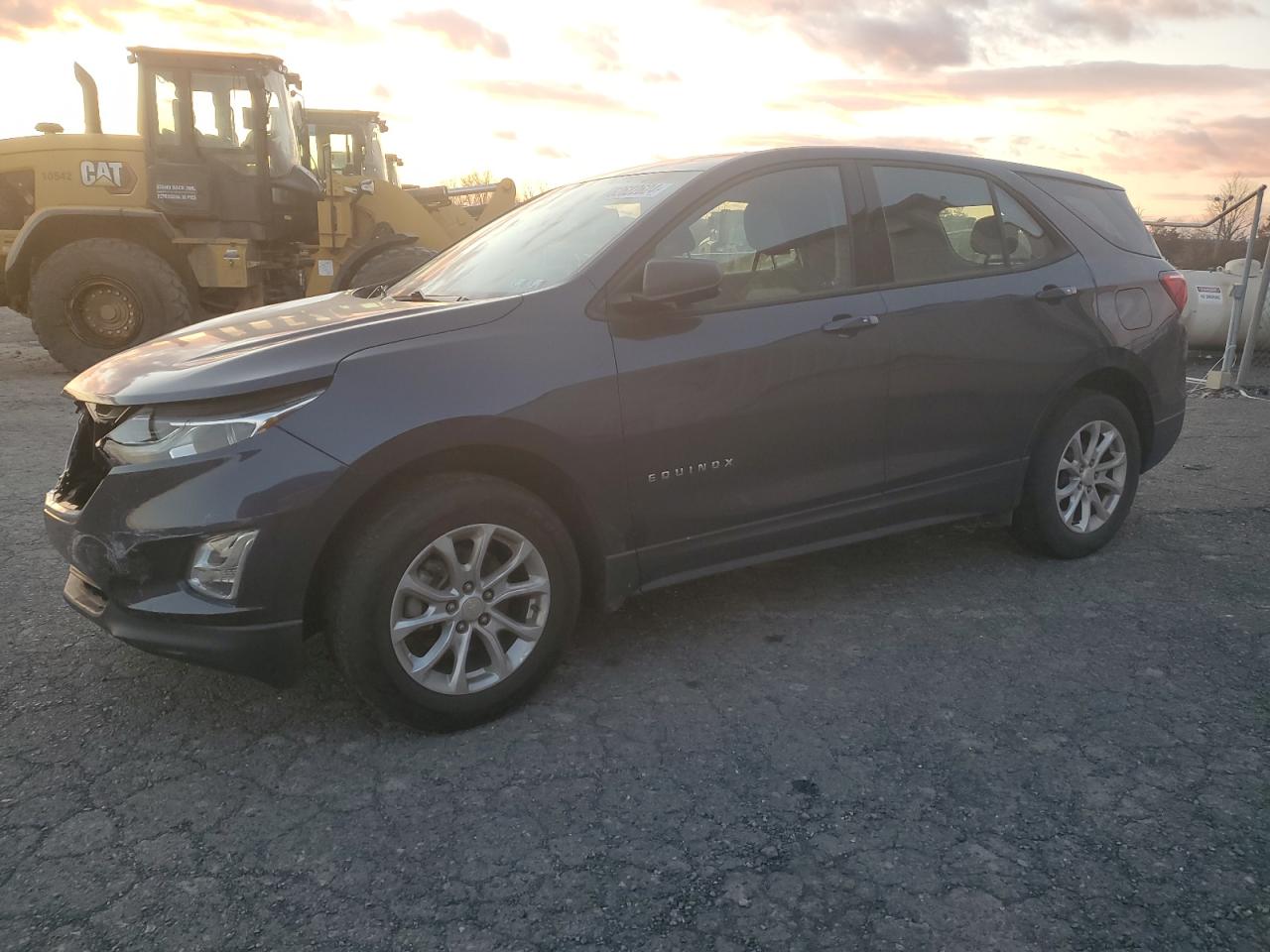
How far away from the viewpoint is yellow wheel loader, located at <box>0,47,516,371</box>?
9.59 m

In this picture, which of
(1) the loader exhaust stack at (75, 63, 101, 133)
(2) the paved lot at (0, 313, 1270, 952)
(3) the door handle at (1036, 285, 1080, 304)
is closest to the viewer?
(2) the paved lot at (0, 313, 1270, 952)

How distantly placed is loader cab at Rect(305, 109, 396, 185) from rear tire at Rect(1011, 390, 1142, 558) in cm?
993

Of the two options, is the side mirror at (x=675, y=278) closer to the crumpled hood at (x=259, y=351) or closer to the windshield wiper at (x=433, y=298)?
the crumpled hood at (x=259, y=351)

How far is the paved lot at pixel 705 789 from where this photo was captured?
89.0 inches

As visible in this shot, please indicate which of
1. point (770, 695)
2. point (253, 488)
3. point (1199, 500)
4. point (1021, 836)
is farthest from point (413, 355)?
point (1199, 500)

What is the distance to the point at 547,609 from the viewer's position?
10.3 ft

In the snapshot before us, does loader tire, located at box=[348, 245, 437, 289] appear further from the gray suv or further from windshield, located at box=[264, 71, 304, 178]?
the gray suv

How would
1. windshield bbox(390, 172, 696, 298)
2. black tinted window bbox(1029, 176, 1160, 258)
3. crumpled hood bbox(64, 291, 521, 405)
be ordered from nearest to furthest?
crumpled hood bbox(64, 291, 521, 405), windshield bbox(390, 172, 696, 298), black tinted window bbox(1029, 176, 1160, 258)

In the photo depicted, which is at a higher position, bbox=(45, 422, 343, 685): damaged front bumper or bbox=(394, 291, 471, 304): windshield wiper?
bbox=(394, 291, 471, 304): windshield wiper

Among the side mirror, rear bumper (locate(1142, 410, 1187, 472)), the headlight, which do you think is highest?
the side mirror

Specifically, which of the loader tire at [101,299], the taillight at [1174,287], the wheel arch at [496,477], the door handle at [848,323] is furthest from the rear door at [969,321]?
the loader tire at [101,299]

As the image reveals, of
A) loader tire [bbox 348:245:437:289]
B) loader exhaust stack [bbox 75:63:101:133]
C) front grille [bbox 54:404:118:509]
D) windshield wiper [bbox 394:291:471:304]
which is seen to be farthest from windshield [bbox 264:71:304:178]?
front grille [bbox 54:404:118:509]

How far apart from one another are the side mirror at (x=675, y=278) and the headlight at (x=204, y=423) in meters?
1.07

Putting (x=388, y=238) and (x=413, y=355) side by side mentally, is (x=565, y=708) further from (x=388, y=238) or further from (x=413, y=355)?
(x=388, y=238)
